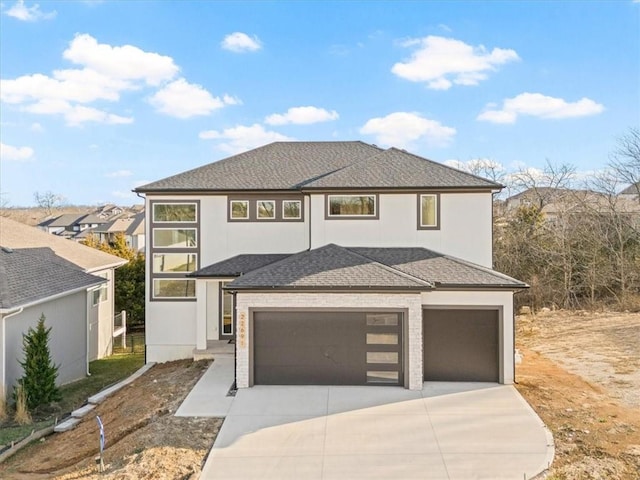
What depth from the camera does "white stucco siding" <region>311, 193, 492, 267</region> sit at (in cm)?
1396

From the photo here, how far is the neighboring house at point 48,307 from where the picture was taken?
11.9m

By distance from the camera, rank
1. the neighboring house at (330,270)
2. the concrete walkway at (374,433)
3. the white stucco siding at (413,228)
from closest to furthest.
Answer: the concrete walkway at (374,433), the neighboring house at (330,270), the white stucco siding at (413,228)

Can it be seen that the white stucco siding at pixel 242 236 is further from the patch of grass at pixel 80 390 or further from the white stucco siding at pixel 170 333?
the patch of grass at pixel 80 390

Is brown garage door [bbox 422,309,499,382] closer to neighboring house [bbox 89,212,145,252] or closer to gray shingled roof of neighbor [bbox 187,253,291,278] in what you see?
gray shingled roof of neighbor [bbox 187,253,291,278]

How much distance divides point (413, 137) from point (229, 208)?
18.3 meters

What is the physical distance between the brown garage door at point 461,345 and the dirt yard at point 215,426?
3.57 ft

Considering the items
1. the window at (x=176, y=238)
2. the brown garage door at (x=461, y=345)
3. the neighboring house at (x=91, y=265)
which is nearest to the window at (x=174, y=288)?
the window at (x=176, y=238)

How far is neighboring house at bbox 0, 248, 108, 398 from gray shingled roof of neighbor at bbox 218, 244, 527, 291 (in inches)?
261

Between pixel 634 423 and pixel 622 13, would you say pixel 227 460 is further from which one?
pixel 622 13

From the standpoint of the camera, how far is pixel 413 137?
29438 mm

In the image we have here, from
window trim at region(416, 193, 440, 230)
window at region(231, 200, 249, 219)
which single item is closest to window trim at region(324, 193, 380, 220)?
window trim at region(416, 193, 440, 230)

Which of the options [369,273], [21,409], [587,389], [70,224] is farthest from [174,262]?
[70,224]

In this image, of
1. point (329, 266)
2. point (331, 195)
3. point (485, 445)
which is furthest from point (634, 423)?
point (331, 195)

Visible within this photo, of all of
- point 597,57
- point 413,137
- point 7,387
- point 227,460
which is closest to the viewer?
point 227,460
